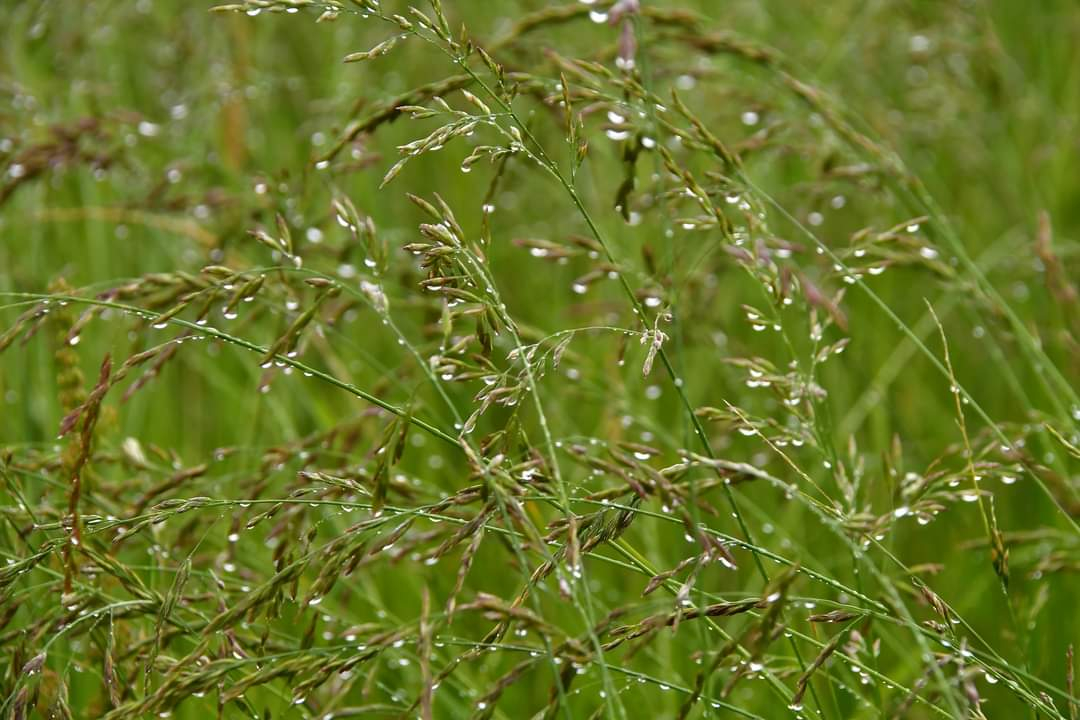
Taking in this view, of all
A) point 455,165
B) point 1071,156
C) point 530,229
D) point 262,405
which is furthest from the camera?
point 455,165

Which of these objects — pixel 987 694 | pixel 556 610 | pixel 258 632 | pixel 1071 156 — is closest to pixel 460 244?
pixel 258 632

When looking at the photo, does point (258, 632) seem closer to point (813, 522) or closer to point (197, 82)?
point (813, 522)

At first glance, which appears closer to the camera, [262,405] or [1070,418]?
[1070,418]

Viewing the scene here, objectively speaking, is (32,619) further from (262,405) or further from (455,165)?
(455,165)

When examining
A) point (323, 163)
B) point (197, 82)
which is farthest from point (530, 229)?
point (323, 163)

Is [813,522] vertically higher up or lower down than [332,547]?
lower down

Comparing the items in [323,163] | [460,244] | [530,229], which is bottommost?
[530,229]

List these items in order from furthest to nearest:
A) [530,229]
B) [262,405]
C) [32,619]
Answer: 1. [530,229]
2. [262,405]
3. [32,619]
